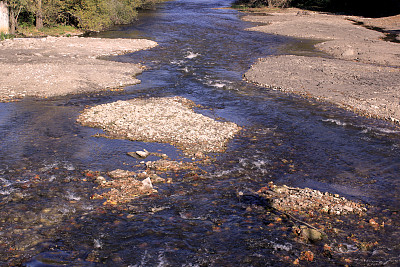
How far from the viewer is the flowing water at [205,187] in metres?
8.58

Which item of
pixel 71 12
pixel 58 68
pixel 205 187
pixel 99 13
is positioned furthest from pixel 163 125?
pixel 99 13

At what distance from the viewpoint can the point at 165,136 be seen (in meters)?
15.0

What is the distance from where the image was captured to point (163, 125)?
1579cm

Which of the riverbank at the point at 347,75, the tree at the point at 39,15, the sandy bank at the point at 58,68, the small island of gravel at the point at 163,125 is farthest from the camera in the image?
the tree at the point at 39,15

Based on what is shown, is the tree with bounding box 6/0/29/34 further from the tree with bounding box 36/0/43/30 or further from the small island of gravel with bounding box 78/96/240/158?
the small island of gravel with bounding box 78/96/240/158

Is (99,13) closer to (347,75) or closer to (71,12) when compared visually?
(71,12)

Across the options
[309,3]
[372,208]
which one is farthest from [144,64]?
[309,3]

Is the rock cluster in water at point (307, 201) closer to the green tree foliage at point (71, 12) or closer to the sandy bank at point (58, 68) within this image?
the sandy bank at point (58, 68)

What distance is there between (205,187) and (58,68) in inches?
641

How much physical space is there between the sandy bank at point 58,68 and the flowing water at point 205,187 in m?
1.51

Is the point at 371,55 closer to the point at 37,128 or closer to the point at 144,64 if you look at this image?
the point at 144,64

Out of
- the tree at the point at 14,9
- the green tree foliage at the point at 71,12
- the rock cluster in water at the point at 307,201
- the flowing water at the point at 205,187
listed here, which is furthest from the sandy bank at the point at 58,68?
the rock cluster in water at the point at 307,201

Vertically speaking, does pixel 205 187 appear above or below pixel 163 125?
below

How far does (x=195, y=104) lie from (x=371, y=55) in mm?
18781
